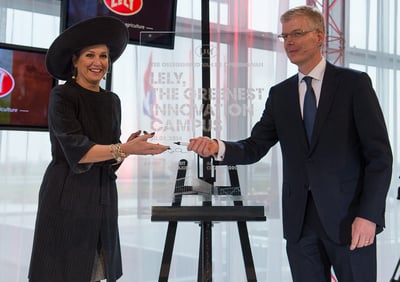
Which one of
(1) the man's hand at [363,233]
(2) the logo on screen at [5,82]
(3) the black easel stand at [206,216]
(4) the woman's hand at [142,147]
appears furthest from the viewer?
(2) the logo on screen at [5,82]

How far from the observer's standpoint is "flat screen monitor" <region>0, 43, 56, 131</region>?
274 centimetres

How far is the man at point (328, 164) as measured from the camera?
1.57 metres

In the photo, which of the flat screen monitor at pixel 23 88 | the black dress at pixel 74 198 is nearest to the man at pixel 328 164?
the black dress at pixel 74 198

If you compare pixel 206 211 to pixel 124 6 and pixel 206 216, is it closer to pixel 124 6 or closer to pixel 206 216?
pixel 206 216

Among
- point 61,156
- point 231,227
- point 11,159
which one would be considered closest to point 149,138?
point 61,156

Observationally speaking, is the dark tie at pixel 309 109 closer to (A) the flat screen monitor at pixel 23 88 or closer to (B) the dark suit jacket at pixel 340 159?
(B) the dark suit jacket at pixel 340 159

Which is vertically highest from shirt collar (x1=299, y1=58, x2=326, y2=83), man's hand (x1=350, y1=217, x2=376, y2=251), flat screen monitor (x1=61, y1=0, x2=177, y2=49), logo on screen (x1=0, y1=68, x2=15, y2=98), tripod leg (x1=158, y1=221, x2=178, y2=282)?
flat screen monitor (x1=61, y1=0, x2=177, y2=49)

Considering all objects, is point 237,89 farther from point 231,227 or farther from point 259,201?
point 231,227

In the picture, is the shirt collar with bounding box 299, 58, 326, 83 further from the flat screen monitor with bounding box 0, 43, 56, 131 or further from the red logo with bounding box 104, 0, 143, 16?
the flat screen monitor with bounding box 0, 43, 56, 131

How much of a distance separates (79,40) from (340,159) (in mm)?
1091

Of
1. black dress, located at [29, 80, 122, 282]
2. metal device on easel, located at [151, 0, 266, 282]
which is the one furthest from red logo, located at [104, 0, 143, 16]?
black dress, located at [29, 80, 122, 282]

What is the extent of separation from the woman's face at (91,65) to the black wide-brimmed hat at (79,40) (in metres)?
0.03

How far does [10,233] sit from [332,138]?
A: 7.12 feet

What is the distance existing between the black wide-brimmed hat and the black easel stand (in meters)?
0.60
